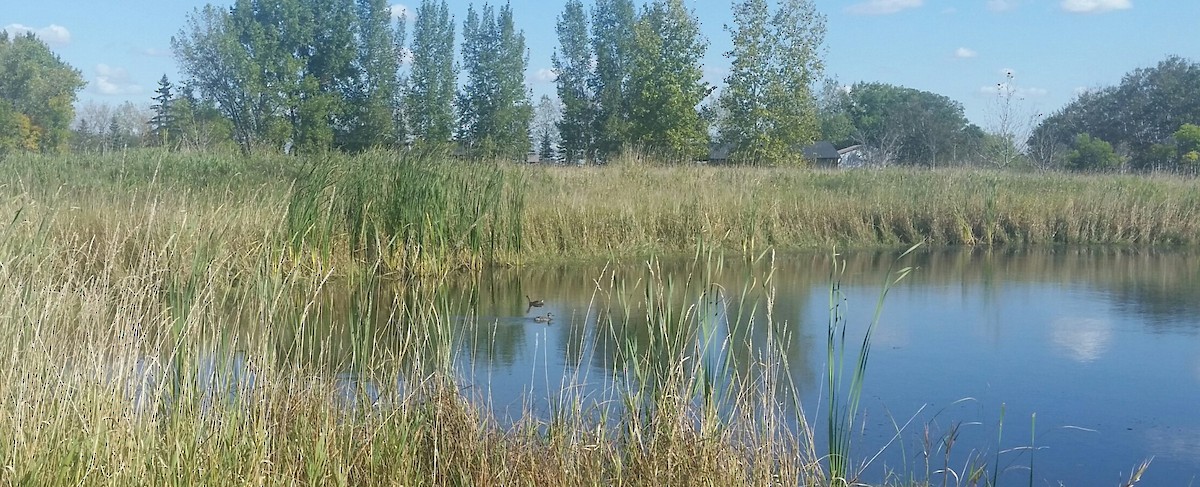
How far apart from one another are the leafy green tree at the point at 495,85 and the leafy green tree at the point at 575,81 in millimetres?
1237

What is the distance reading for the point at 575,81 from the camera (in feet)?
110

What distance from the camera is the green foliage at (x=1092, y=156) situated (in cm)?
2888

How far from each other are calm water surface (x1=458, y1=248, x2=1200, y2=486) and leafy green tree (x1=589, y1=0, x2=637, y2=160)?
21.5 metres

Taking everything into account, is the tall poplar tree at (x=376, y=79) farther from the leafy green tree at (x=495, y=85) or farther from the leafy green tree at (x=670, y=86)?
the leafy green tree at (x=670, y=86)

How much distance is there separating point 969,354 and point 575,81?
1123 inches

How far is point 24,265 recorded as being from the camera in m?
3.28

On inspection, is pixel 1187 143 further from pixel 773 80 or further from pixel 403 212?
pixel 403 212

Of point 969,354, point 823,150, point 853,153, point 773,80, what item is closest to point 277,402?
point 969,354

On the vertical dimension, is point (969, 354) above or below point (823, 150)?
below

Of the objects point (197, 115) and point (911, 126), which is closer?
point (197, 115)

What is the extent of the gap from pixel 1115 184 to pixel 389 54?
21851mm

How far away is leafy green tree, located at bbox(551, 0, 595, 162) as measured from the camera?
32.2m

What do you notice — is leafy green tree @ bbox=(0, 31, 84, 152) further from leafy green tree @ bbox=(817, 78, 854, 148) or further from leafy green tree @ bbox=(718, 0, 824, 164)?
leafy green tree @ bbox=(817, 78, 854, 148)

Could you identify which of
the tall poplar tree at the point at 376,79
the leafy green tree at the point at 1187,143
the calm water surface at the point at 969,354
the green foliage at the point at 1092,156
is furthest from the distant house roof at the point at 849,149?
the calm water surface at the point at 969,354
